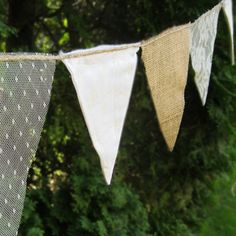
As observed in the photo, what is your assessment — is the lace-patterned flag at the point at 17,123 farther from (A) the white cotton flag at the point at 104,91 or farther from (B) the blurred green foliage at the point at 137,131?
(B) the blurred green foliage at the point at 137,131

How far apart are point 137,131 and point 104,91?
204 cm

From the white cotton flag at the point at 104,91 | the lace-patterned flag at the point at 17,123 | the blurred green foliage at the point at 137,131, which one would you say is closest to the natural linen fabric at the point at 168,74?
the white cotton flag at the point at 104,91

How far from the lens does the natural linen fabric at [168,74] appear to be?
1.86 metres

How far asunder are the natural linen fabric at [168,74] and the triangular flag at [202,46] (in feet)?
0.66

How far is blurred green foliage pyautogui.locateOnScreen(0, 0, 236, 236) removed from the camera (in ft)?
10.5

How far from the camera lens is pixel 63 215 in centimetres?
288

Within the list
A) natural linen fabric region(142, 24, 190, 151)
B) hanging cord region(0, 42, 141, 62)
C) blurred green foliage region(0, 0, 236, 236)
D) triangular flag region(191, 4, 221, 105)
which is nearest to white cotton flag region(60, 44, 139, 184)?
hanging cord region(0, 42, 141, 62)

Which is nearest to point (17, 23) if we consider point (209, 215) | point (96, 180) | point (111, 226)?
point (96, 180)

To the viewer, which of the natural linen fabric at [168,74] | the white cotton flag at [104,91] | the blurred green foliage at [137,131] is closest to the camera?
the white cotton flag at [104,91]

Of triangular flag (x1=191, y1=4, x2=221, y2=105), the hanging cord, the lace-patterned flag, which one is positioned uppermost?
triangular flag (x1=191, y1=4, x2=221, y2=105)

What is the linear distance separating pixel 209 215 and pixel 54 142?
4.45 ft

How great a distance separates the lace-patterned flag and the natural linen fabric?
0.44 metres

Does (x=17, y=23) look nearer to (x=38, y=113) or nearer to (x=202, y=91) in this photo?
(x=202, y=91)

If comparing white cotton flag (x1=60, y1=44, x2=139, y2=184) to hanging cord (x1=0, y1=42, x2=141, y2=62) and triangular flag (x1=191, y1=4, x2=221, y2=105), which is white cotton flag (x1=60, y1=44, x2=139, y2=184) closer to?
hanging cord (x1=0, y1=42, x2=141, y2=62)
